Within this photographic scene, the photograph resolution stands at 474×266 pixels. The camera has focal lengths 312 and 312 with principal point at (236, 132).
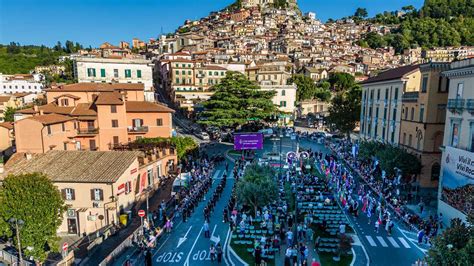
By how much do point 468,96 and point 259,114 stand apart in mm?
31766

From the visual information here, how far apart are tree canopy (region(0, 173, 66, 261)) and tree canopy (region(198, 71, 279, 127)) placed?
30.7m

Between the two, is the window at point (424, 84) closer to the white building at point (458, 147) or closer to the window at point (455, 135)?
the white building at point (458, 147)

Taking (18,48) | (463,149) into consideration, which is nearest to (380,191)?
(463,149)

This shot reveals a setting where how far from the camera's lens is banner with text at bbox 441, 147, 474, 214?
22500 millimetres

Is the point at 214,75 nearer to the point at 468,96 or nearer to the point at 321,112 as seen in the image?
the point at 321,112

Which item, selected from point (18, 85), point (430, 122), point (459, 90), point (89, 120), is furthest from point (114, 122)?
point (18, 85)

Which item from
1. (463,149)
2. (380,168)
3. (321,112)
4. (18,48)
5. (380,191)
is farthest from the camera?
(18,48)

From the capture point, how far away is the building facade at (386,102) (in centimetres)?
3828

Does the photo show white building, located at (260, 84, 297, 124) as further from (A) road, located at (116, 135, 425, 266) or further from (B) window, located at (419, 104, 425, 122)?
(A) road, located at (116, 135, 425, 266)

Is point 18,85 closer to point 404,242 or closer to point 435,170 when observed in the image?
point 435,170

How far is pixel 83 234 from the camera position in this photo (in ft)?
83.3

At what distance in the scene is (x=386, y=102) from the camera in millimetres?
→ 43000

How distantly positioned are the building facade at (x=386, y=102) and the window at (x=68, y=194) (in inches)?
1433

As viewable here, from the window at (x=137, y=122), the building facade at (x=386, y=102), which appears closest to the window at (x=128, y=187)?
the window at (x=137, y=122)
